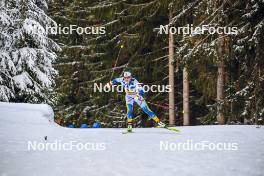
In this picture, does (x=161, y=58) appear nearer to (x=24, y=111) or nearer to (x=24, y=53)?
(x=24, y=53)

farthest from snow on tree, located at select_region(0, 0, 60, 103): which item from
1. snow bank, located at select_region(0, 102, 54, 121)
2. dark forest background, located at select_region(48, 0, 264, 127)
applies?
snow bank, located at select_region(0, 102, 54, 121)

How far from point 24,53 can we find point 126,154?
1354 centimetres

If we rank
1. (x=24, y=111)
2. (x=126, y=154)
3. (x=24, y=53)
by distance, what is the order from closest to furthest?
(x=126, y=154) → (x=24, y=111) → (x=24, y=53)

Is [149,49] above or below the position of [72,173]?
above

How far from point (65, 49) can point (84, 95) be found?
3.53 meters

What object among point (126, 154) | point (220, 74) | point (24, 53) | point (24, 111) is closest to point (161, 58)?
point (220, 74)

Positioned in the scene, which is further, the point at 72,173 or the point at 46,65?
the point at 46,65

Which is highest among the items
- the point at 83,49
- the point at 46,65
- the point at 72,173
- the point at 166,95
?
the point at 83,49

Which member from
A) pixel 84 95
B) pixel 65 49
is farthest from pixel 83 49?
pixel 84 95

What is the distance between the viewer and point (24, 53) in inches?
784

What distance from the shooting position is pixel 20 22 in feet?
64.3

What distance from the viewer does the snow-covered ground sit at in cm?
655

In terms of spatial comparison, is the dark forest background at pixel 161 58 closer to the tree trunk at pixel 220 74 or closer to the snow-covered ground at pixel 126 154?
the tree trunk at pixel 220 74

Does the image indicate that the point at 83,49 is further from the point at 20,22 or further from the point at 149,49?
the point at 20,22
